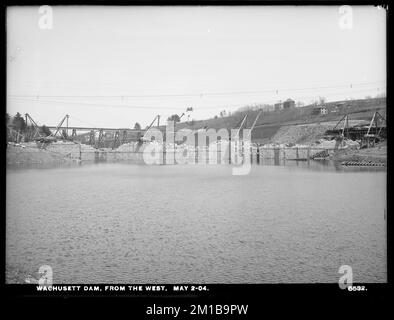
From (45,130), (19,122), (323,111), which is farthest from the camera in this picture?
(323,111)

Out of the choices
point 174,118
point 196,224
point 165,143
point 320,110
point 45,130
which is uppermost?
Result: point 320,110

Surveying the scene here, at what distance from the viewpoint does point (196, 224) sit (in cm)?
357

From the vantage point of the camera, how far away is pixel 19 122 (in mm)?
2752

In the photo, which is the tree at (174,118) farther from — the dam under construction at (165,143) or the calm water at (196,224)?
the calm water at (196,224)

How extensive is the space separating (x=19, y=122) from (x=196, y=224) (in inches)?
76.7

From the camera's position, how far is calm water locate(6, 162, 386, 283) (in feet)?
9.05

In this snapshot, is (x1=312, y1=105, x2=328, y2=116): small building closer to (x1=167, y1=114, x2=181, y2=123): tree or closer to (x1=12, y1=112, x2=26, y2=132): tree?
(x1=167, y1=114, x2=181, y2=123): tree

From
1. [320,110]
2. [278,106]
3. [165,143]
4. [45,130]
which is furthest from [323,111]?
[45,130]

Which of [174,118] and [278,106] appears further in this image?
[278,106]

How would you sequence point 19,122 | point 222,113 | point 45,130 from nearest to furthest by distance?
point 19,122, point 45,130, point 222,113

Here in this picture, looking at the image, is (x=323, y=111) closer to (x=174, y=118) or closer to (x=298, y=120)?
(x=298, y=120)

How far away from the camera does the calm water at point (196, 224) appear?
2.76 m

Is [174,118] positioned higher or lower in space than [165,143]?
higher

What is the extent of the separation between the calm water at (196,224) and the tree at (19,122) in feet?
1.18
